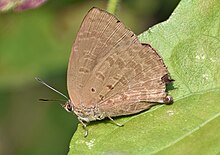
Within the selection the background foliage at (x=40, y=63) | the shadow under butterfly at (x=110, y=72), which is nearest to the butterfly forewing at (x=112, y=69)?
the shadow under butterfly at (x=110, y=72)

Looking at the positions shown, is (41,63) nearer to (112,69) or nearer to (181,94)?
(112,69)

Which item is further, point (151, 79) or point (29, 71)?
point (29, 71)

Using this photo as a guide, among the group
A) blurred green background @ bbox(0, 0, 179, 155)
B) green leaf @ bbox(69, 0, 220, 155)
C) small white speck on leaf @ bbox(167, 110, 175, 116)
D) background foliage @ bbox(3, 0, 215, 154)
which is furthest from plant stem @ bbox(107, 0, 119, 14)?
blurred green background @ bbox(0, 0, 179, 155)

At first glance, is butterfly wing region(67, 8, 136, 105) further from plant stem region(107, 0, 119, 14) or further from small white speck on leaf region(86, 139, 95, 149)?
small white speck on leaf region(86, 139, 95, 149)

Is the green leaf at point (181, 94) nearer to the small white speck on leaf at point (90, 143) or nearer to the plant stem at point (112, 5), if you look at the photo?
the small white speck on leaf at point (90, 143)

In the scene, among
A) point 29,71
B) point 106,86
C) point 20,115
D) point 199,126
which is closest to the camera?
point 199,126

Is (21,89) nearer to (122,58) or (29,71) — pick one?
(29,71)

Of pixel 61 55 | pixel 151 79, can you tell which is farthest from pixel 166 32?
pixel 61 55
